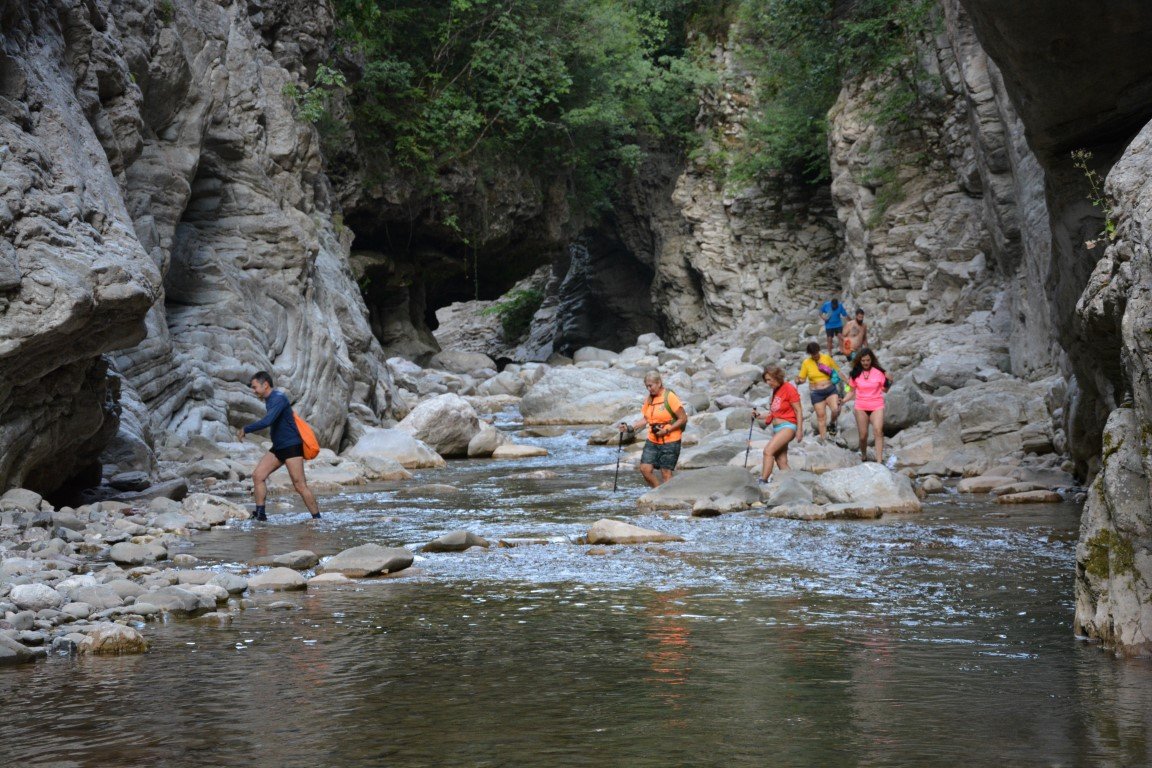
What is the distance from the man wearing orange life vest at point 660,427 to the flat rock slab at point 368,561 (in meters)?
5.10

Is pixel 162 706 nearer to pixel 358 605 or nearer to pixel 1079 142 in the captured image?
pixel 358 605

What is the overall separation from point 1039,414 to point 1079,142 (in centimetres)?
643

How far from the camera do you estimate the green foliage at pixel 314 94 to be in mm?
22531

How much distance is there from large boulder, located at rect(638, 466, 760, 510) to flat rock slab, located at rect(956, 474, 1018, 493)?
2.47 meters

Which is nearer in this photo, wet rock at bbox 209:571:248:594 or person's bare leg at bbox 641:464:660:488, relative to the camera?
wet rock at bbox 209:571:248:594

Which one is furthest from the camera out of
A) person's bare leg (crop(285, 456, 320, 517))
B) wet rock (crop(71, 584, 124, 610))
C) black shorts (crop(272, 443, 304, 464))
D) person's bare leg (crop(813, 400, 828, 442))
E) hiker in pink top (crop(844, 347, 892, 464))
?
person's bare leg (crop(813, 400, 828, 442))

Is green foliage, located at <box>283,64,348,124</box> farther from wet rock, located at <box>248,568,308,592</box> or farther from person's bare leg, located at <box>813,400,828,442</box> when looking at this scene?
wet rock, located at <box>248,568,308,592</box>

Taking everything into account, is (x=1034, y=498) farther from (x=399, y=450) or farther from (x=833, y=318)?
(x=833, y=318)

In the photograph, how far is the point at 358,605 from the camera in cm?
713

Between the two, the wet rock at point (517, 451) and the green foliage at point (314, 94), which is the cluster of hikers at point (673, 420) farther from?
the green foliage at point (314, 94)

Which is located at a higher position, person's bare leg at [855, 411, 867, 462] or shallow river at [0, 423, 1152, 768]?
person's bare leg at [855, 411, 867, 462]

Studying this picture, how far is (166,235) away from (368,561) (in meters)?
10.1

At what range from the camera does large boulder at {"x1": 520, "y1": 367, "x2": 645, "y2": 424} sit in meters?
24.1

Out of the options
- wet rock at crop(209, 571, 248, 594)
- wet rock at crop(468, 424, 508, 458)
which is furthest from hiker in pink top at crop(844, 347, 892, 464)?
wet rock at crop(209, 571, 248, 594)
